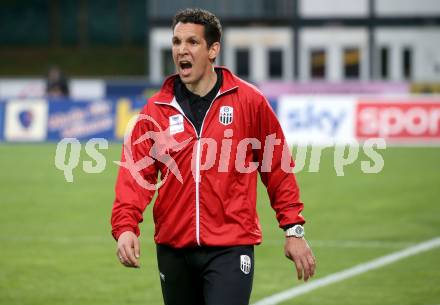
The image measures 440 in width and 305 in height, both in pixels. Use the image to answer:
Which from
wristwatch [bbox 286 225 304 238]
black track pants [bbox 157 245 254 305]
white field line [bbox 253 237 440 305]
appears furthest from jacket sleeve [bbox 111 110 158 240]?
white field line [bbox 253 237 440 305]

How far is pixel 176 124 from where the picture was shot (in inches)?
243

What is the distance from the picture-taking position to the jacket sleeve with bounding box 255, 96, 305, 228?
619cm

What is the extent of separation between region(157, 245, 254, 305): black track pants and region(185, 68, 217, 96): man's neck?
856 millimetres

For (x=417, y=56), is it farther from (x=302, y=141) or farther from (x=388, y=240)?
(x=388, y=240)

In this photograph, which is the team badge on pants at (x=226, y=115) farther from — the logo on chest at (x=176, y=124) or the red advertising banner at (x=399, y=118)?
the red advertising banner at (x=399, y=118)

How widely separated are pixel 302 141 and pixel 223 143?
827 inches

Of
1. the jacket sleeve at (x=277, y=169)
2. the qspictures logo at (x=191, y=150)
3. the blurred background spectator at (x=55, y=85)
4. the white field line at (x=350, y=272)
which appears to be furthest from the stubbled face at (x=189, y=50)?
the blurred background spectator at (x=55, y=85)

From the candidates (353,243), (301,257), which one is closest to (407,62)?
(353,243)

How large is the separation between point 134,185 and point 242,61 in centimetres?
4315

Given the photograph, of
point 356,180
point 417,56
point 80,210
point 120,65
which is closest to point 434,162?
point 356,180

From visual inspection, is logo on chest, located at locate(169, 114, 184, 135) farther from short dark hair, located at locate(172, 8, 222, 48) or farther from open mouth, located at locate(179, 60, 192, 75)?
short dark hair, located at locate(172, 8, 222, 48)

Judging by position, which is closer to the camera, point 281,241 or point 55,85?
point 281,241

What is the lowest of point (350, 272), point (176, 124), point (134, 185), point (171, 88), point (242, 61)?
point (242, 61)

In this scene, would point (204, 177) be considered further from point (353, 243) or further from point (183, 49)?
point (353, 243)
